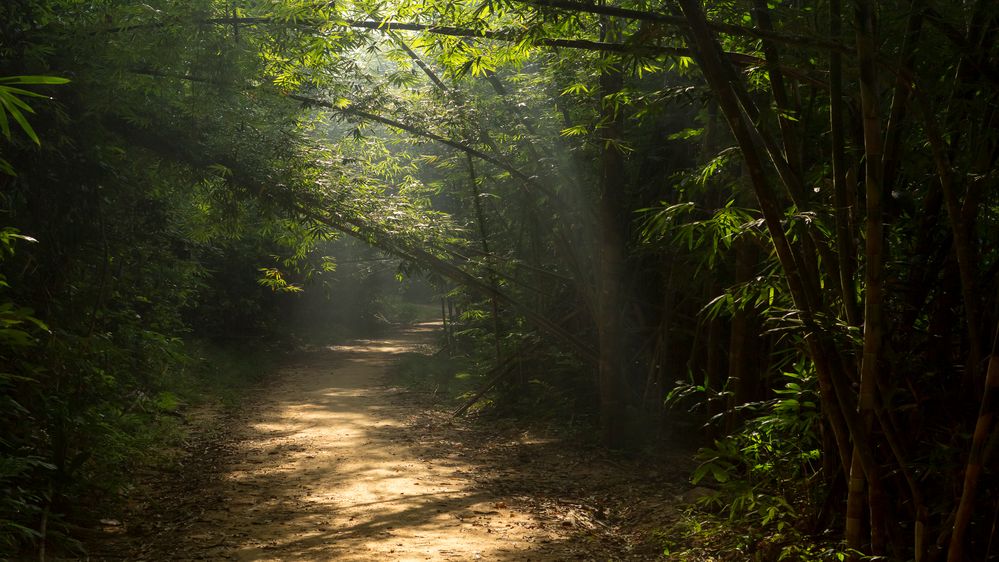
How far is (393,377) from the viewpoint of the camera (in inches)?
515

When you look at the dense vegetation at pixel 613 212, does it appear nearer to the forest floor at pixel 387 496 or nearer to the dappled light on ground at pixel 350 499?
the forest floor at pixel 387 496

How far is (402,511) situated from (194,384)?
6.83 metres

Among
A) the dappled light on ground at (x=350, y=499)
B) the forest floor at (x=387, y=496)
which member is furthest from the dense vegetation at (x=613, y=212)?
the dappled light on ground at (x=350, y=499)

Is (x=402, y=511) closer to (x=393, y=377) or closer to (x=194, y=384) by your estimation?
(x=194, y=384)

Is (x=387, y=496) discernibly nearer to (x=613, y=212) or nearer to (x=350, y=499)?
(x=350, y=499)

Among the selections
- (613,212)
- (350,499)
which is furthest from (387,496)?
(613,212)

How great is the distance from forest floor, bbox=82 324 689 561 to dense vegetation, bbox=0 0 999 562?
1.67 ft

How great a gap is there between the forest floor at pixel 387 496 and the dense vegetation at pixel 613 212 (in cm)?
51

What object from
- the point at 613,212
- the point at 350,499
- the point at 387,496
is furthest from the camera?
the point at 613,212

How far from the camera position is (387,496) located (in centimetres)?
560

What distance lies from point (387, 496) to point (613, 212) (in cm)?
307

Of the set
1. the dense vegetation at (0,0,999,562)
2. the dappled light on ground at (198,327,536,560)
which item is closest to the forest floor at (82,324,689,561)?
the dappled light on ground at (198,327,536,560)

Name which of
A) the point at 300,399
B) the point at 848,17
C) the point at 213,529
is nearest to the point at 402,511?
the point at 213,529

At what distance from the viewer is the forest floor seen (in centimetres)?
438
